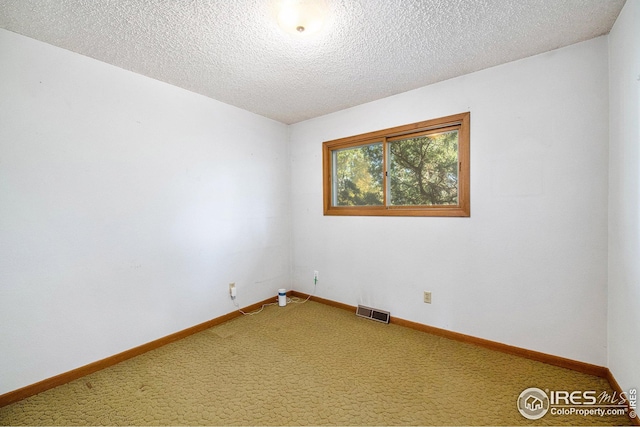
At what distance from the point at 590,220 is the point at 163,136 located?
3468 millimetres

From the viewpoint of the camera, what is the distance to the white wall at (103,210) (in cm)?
171

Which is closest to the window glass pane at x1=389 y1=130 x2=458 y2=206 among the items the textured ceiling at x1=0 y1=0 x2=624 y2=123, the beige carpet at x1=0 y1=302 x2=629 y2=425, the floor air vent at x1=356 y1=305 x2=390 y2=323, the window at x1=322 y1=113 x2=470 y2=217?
the window at x1=322 y1=113 x2=470 y2=217

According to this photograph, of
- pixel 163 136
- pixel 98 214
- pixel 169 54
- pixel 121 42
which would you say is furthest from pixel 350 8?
pixel 98 214

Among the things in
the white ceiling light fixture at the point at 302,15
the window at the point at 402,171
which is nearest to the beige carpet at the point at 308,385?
the window at the point at 402,171

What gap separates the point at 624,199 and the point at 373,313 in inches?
84.0

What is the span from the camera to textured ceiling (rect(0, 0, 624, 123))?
1.51 metres

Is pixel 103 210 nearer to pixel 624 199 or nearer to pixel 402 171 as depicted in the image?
pixel 402 171

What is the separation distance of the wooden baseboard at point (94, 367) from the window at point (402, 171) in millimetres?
1917

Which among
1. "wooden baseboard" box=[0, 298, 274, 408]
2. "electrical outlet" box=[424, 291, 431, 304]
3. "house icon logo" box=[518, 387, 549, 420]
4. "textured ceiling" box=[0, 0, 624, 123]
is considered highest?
"textured ceiling" box=[0, 0, 624, 123]

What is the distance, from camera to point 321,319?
2869 millimetres

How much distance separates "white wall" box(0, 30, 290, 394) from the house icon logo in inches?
102

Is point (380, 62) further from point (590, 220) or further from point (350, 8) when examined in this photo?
point (590, 220)

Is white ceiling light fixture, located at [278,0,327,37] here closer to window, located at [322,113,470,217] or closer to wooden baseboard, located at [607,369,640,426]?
window, located at [322,113,470,217]

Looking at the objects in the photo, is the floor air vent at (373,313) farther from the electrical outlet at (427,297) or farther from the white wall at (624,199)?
the white wall at (624,199)
